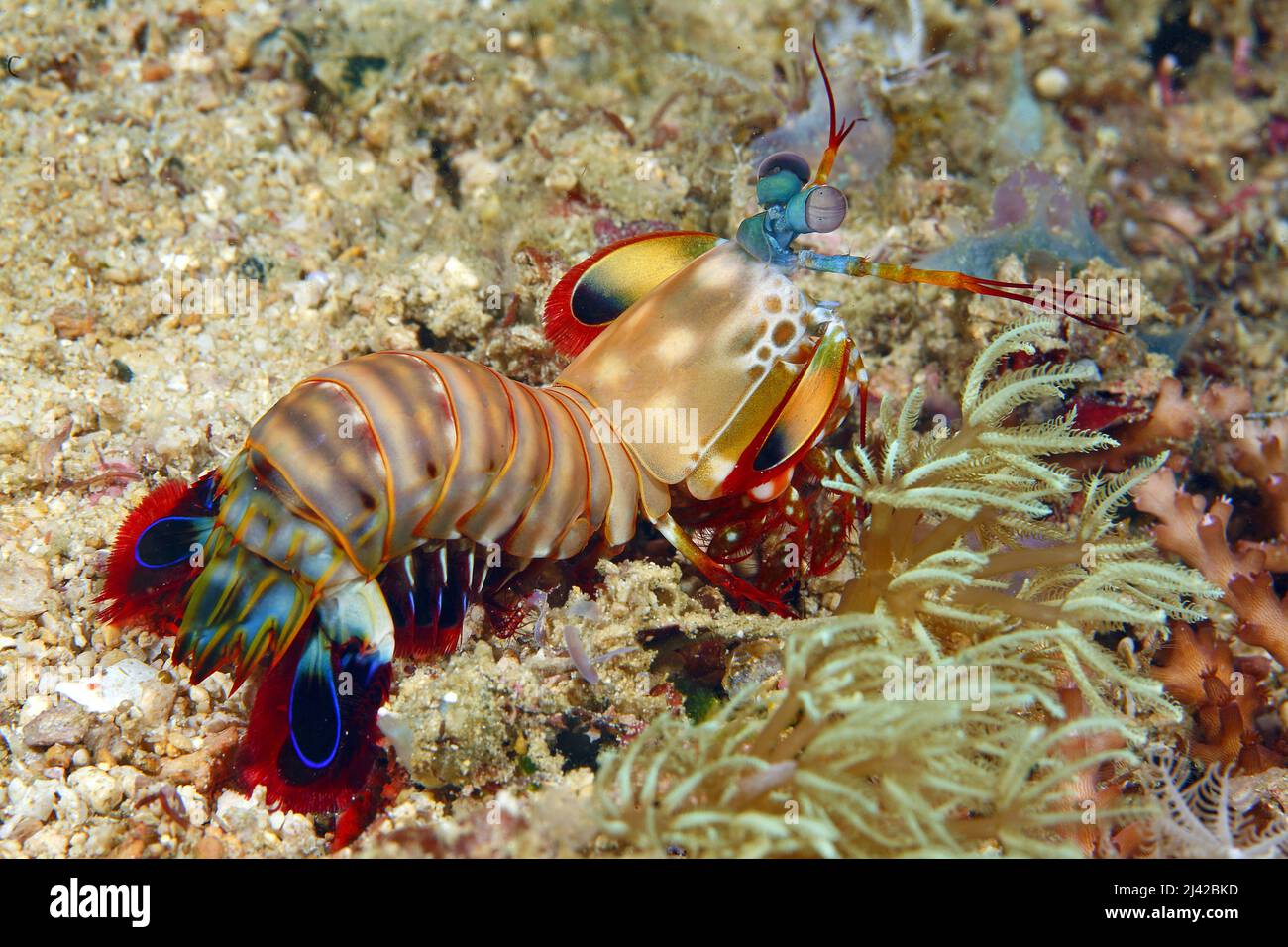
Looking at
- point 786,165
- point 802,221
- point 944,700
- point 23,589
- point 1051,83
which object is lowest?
point 944,700

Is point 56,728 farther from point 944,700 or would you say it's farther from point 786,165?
point 786,165

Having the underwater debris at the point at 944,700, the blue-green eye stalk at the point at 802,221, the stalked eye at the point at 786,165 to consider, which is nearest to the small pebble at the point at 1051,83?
the underwater debris at the point at 944,700

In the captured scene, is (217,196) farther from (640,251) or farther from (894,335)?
(894,335)

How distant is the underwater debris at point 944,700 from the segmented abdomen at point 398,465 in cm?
109

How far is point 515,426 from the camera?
121 inches

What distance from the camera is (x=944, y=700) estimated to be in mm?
2625

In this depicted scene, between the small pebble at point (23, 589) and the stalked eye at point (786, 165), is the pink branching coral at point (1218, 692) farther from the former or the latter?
the small pebble at point (23, 589)

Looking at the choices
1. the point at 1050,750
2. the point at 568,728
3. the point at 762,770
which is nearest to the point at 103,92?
the point at 568,728

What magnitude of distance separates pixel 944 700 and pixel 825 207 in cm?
192

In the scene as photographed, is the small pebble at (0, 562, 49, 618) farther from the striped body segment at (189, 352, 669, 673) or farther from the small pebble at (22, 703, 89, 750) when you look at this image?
the striped body segment at (189, 352, 669, 673)

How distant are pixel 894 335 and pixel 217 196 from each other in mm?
4070

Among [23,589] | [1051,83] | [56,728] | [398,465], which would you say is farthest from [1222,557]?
[23,589]

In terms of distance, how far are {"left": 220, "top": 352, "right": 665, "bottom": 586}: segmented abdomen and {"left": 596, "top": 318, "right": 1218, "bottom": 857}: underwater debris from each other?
1088mm
